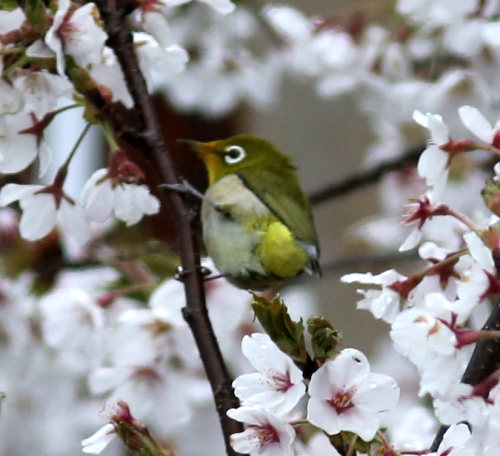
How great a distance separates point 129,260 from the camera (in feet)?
3.67

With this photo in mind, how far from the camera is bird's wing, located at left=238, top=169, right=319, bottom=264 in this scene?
0.94 meters

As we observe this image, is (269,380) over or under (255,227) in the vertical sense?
over

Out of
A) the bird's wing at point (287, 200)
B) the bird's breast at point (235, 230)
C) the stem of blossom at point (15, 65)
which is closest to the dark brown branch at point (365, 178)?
the bird's wing at point (287, 200)

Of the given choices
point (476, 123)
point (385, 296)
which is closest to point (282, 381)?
point (385, 296)

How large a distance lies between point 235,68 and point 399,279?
3.99 ft

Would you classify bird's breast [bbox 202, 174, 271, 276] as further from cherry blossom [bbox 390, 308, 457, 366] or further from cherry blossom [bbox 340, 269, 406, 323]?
cherry blossom [bbox 390, 308, 457, 366]

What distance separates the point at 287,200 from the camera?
100 cm

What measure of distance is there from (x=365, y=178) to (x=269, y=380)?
3.34 feet

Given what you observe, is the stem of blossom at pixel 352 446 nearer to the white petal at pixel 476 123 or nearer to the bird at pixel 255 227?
the white petal at pixel 476 123

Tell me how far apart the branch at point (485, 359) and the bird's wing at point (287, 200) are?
0.38 meters

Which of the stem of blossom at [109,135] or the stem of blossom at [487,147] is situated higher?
the stem of blossom at [487,147]

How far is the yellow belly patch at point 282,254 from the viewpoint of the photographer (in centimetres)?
91

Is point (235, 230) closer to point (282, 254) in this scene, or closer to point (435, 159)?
point (282, 254)

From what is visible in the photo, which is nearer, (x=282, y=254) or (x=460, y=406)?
(x=460, y=406)
